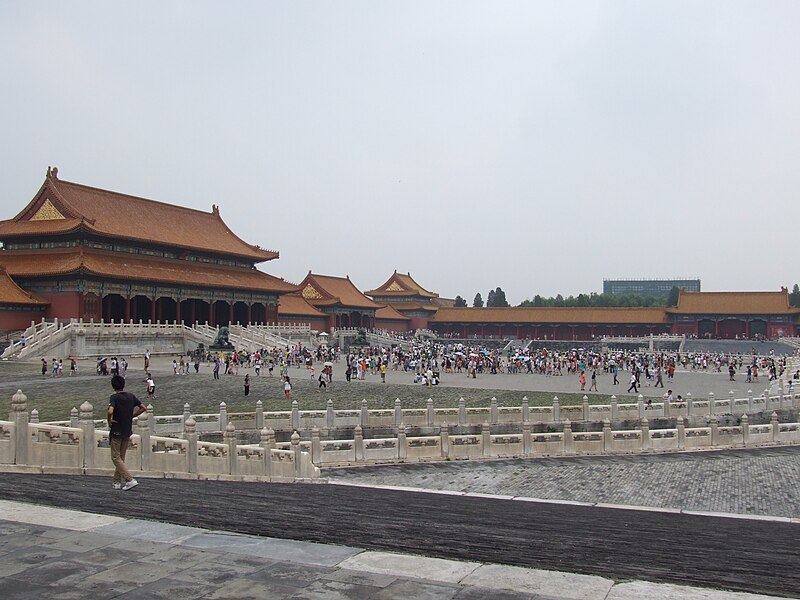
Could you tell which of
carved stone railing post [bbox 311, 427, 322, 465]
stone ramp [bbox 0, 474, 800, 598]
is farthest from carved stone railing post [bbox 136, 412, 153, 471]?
carved stone railing post [bbox 311, 427, 322, 465]

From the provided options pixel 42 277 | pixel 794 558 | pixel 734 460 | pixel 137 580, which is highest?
pixel 42 277

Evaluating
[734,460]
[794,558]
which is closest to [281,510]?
[794,558]

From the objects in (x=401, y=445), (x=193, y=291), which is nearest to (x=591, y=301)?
(x=193, y=291)

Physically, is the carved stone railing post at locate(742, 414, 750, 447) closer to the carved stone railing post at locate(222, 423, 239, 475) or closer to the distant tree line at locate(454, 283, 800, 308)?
the carved stone railing post at locate(222, 423, 239, 475)

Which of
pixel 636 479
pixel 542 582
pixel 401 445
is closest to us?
pixel 542 582

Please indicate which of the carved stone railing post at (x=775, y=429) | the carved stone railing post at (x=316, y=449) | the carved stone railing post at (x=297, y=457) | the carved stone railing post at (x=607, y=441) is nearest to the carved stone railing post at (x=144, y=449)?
the carved stone railing post at (x=297, y=457)

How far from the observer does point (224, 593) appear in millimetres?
4934

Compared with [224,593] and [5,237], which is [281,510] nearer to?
[224,593]

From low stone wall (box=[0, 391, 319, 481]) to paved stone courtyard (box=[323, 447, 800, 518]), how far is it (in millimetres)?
3720

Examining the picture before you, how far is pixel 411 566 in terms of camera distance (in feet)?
18.2

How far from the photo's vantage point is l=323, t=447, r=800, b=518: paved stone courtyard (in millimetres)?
16438

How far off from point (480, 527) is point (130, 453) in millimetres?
7397

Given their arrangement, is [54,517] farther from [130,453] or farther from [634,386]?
[634,386]

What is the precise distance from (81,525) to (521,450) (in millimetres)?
16192
